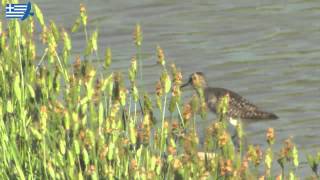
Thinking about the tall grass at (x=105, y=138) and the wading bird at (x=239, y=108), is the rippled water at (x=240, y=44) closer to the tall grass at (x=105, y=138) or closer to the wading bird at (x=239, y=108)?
the wading bird at (x=239, y=108)

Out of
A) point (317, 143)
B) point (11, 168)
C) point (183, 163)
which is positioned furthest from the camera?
point (317, 143)

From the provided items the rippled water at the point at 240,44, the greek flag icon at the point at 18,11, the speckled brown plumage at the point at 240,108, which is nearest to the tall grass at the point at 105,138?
the greek flag icon at the point at 18,11

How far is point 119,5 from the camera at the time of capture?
65.7ft

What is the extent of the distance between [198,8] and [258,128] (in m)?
6.10

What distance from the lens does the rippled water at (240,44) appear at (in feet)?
47.1

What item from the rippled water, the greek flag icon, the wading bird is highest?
the greek flag icon

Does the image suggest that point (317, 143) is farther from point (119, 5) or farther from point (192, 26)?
point (119, 5)

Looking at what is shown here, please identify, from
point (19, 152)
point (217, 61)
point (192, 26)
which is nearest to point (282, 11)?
point (192, 26)

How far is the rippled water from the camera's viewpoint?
14.4 metres

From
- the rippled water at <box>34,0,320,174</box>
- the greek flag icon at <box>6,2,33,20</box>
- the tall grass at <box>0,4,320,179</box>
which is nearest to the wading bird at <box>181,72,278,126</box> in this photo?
the rippled water at <box>34,0,320,174</box>

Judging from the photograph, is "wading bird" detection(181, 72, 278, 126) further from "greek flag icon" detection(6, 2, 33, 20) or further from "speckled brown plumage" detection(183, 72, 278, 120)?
"greek flag icon" detection(6, 2, 33, 20)

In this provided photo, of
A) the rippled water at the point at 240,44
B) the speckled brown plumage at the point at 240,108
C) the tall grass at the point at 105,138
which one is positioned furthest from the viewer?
the rippled water at the point at 240,44

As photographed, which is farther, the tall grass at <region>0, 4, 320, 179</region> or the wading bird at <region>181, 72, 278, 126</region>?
the wading bird at <region>181, 72, 278, 126</region>

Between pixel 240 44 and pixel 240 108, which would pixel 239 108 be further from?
pixel 240 44
